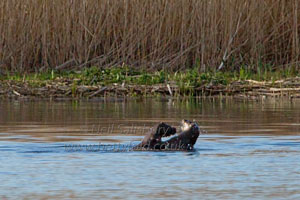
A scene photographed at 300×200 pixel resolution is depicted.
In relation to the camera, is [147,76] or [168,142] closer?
[168,142]

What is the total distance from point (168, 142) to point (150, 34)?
10081 mm

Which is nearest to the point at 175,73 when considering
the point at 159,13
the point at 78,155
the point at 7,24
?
the point at 159,13

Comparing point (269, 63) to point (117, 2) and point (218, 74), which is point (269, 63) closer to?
point (218, 74)

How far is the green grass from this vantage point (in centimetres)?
1620

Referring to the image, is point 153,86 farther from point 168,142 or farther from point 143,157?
point 143,157

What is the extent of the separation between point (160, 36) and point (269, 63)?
7.06 feet

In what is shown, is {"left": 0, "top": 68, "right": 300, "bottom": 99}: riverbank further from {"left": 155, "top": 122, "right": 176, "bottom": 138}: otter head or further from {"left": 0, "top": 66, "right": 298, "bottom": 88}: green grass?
{"left": 155, "top": 122, "right": 176, "bottom": 138}: otter head

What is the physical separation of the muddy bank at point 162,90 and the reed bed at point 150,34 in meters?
1.86

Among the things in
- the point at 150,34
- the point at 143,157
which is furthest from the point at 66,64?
the point at 143,157

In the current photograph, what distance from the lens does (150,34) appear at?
18.4 m

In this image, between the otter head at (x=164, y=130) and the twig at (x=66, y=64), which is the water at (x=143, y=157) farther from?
the twig at (x=66, y=64)

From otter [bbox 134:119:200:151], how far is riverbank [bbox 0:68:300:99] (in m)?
7.44

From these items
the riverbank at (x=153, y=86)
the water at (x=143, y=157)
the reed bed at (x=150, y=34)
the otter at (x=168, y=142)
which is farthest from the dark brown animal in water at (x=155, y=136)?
the reed bed at (x=150, y=34)

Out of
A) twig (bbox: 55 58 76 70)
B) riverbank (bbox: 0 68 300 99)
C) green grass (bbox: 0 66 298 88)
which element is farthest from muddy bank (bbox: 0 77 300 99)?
twig (bbox: 55 58 76 70)
